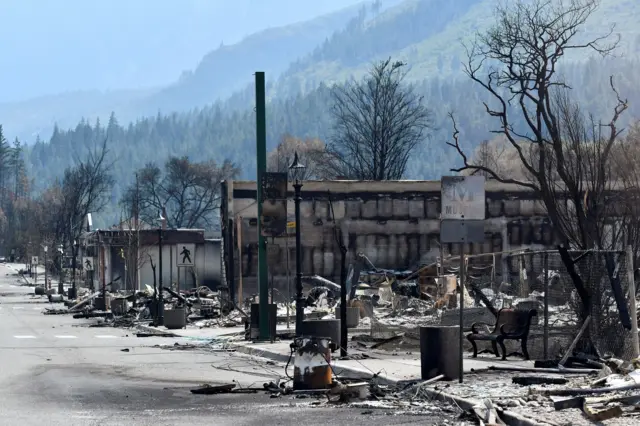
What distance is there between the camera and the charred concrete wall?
63.9 meters

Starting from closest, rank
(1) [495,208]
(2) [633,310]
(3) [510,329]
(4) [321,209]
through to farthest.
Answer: (2) [633,310] < (3) [510,329] < (4) [321,209] < (1) [495,208]

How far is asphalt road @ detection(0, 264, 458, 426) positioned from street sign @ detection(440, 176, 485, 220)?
9.26 feet

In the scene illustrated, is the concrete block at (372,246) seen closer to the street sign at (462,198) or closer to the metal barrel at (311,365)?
the metal barrel at (311,365)

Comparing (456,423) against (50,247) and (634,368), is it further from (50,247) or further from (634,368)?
(50,247)

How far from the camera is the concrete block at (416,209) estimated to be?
2564 inches

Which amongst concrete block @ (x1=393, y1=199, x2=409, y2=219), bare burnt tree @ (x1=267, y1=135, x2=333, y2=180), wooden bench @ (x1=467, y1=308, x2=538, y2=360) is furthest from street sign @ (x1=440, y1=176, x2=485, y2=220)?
bare burnt tree @ (x1=267, y1=135, x2=333, y2=180)

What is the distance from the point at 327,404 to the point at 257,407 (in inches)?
35.8

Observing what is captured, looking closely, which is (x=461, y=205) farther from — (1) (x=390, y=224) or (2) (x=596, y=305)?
(1) (x=390, y=224)

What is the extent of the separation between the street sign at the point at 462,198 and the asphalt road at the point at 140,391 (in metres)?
2.82

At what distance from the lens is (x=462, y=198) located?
55.3ft

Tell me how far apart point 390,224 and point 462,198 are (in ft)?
158

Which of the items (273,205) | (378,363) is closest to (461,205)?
(378,363)

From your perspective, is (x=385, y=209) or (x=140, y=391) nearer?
(x=140, y=391)

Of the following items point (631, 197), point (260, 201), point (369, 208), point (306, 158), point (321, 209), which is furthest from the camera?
point (306, 158)
